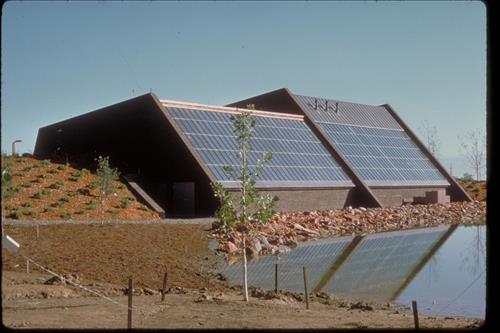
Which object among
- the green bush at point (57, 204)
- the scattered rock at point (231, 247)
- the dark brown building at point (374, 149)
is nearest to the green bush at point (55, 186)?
the green bush at point (57, 204)

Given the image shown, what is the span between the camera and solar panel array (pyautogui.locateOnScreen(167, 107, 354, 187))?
36562 millimetres

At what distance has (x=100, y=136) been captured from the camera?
44.7 metres

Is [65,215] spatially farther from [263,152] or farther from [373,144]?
[373,144]

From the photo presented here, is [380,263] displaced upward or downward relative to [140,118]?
downward

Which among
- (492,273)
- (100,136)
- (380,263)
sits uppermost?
(100,136)

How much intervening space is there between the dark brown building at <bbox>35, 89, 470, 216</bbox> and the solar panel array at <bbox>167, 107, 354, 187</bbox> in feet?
0.30

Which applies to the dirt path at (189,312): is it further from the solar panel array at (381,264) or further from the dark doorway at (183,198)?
the dark doorway at (183,198)

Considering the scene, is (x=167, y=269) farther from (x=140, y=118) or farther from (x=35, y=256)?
(x=140, y=118)

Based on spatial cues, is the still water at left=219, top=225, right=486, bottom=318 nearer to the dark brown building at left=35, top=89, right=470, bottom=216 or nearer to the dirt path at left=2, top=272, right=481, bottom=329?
the dirt path at left=2, top=272, right=481, bottom=329

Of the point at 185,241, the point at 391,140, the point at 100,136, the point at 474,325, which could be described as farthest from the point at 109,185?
the point at 391,140

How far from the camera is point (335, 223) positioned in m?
33.8

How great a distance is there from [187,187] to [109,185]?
8988 millimetres

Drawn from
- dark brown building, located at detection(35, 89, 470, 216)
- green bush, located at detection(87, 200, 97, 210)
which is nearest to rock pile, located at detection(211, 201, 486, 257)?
dark brown building, located at detection(35, 89, 470, 216)

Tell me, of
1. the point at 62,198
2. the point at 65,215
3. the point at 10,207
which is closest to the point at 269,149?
the point at 62,198
